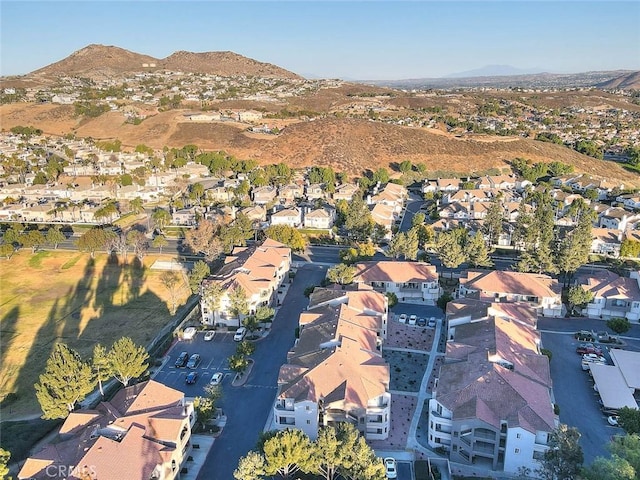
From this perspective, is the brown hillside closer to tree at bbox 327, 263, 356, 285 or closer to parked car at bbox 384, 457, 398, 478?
tree at bbox 327, 263, 356, 285

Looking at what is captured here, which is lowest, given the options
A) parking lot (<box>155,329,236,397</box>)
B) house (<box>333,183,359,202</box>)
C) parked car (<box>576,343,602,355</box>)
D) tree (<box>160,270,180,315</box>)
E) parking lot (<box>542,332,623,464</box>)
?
parking lot (<box>542,332,623,464</box>)

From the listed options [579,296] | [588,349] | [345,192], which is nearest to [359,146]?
[345,192]

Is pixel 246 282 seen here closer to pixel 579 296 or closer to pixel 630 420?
pixel 579 296

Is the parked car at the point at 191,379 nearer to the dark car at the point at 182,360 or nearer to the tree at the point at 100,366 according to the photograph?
the dark car at the point at 182,360

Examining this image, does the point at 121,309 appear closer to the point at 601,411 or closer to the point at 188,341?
the point at 188,341

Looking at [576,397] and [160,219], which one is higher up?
[160,219]

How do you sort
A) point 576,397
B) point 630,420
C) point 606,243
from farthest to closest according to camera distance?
point 606,243 < point 576,397 < point 630,420

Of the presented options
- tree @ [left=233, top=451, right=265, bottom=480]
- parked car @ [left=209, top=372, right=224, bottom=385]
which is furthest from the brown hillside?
tree @ [left=233, top=451, right=265, bottom=480]

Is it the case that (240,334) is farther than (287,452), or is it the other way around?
(240,334)
